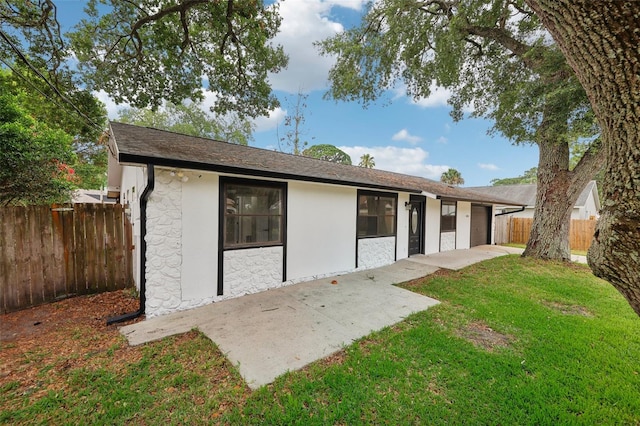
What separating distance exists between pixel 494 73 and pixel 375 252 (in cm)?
760

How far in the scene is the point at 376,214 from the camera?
7.67 m

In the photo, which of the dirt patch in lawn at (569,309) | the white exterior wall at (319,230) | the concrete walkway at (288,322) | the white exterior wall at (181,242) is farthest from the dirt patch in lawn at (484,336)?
the white exterior wall at (181,242)

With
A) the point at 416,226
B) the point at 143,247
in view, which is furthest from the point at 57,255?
the point at 416,226

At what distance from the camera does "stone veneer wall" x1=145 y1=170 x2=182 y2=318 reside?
3.98 m

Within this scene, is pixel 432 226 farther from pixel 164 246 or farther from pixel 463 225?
pixel 164 246

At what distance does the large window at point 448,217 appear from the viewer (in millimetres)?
10531

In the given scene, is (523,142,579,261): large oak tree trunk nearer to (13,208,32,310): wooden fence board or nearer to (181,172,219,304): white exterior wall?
(181,172,219,304): white exterior wall

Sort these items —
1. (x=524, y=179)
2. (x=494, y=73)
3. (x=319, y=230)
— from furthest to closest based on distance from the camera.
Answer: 1. (x=524, y=179)
2. (x=494, y=73)
3. (x=319, y=230)

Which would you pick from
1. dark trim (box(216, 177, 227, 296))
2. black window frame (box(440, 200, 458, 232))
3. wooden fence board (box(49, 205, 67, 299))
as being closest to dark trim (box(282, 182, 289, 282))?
dark trim (box(216, 177, 227, 296))

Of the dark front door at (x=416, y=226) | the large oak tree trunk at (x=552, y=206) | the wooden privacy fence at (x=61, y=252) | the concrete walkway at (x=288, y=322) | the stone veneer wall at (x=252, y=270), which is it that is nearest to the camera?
the concrete walkway at (x=288, y=322)

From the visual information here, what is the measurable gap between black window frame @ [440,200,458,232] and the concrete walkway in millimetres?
5872

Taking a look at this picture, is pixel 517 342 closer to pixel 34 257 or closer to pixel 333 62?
pixel 34 257

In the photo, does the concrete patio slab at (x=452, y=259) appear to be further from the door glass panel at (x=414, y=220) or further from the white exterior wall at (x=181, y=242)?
the white exterior wall at (x=181, y=242)

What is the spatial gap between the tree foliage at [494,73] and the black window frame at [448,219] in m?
2.74
